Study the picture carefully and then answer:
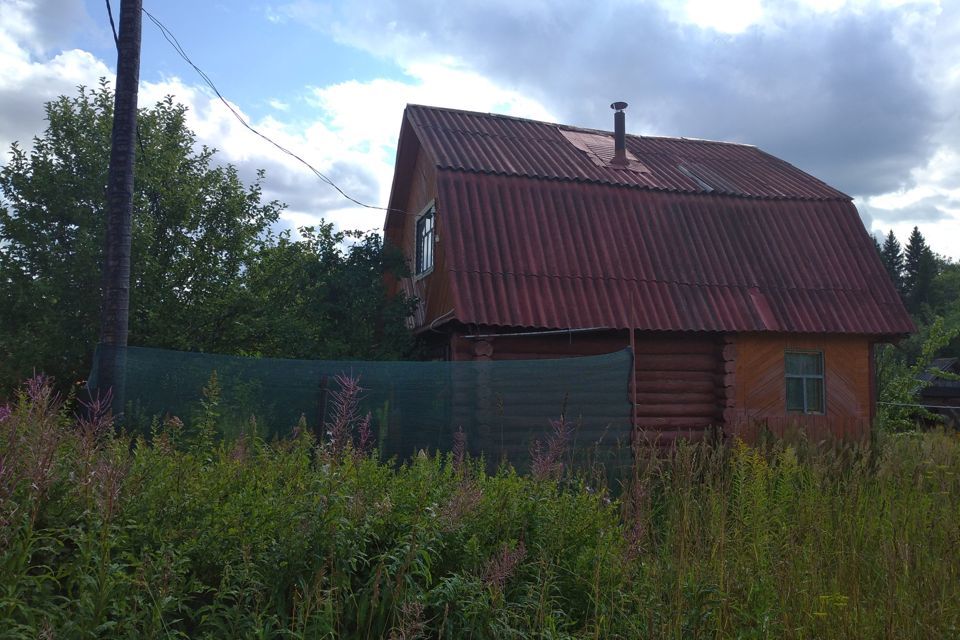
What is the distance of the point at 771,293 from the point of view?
1341 centimetres

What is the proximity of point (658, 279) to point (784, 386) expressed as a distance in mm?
3080

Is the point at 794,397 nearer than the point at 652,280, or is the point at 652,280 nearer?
→ the point at 652,280

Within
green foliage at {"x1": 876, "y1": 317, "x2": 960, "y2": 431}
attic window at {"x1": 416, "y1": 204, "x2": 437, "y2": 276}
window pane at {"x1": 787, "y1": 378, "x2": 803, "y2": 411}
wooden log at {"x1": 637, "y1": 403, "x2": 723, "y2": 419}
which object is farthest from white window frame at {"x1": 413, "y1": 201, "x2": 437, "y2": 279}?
green foliage at {"x1": 876, "y1": 317, "x2": 960, "y2": 431}

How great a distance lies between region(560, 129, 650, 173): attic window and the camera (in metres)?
15.2

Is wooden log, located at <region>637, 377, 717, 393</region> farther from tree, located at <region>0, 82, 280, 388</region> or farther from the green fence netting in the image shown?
tree, located at <region>0, 82, 280, 388</region>

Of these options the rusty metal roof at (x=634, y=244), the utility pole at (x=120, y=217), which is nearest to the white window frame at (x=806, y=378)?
the rusty metal roof at (x=634, y=244)

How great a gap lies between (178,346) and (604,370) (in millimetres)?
10724

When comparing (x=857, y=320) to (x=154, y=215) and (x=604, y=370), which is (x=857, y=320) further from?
(x=154, y=215)

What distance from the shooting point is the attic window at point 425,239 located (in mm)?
13828

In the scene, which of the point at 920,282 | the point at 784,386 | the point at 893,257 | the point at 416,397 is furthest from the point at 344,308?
the point at 893,257

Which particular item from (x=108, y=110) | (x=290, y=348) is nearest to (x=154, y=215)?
(x=108, y=110)

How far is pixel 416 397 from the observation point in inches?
357

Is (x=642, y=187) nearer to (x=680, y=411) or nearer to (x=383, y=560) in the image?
(x=680, y=411)

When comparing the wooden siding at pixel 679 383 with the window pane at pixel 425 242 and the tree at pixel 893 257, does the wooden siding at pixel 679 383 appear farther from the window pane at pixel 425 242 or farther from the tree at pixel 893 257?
the tree at pixel 893 257
